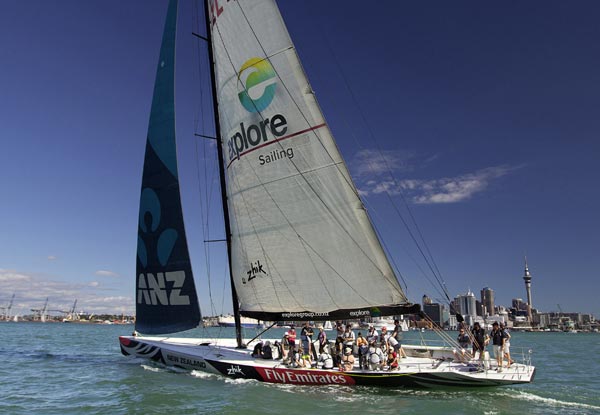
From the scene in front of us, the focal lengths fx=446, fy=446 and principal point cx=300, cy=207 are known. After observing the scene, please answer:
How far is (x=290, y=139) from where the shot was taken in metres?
13.7

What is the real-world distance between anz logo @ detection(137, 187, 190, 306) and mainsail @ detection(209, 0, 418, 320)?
260 centimetres

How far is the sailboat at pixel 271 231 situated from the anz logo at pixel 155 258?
57 millimetres

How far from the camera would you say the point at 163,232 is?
55.4ft

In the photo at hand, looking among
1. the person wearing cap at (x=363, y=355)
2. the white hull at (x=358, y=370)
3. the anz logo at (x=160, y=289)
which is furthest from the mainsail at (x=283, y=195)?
the anz logo at (x=160, y=289)

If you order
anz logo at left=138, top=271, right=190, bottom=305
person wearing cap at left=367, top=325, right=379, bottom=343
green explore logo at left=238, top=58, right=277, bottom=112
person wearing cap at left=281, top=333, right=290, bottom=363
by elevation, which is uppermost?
green explore logo at left=238, top=58, right=277, bottom=112

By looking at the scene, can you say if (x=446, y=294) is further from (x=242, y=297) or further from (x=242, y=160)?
(x=242, y=160)

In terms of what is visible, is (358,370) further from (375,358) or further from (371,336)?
(371,336)

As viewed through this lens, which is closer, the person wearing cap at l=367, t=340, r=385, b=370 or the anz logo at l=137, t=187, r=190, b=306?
the person wearing cap at l=367, t=340, r=385, b=370

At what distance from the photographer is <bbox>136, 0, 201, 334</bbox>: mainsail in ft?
53.0

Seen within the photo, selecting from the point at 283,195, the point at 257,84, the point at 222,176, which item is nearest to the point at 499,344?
the point at 283,195

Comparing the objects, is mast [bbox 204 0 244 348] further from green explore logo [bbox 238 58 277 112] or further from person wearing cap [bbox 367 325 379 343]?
person wearing cap [bbox 367 325 379 343]

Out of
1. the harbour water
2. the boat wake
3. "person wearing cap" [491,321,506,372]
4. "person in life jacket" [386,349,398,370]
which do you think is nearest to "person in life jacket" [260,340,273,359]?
the harbour water

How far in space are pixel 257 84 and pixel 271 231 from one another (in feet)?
15.7

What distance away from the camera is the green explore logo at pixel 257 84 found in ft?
46.6
